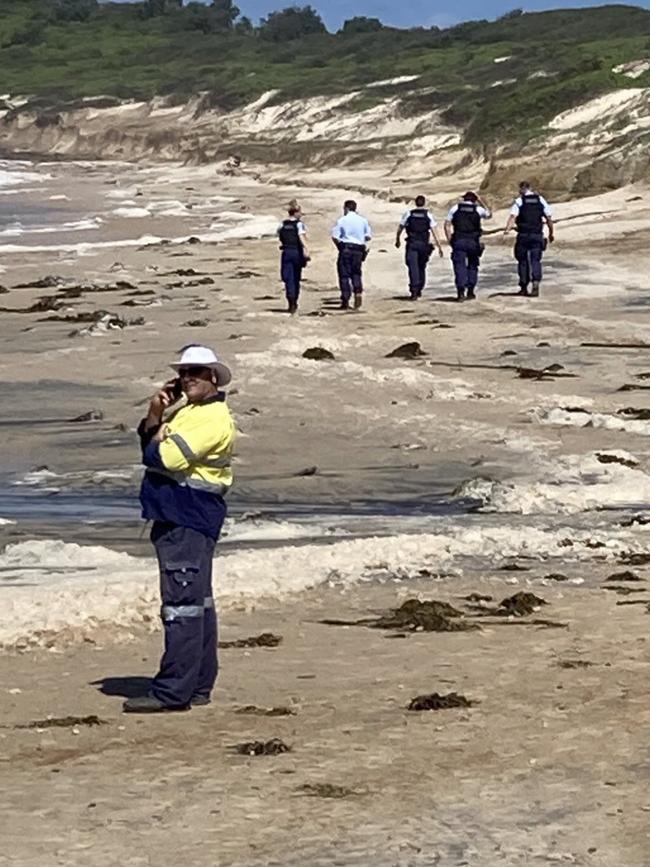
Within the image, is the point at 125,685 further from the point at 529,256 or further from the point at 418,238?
the point at 529,256

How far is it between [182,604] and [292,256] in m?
18.7

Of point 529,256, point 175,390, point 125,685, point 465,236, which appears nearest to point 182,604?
point 125,685

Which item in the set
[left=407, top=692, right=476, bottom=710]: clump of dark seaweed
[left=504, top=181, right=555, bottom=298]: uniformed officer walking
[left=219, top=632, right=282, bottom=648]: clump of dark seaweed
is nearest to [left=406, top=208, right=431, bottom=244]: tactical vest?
[left=504, top=181, right=555, bottom=298]: uniformed officer walking

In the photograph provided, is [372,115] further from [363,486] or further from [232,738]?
[232,738]

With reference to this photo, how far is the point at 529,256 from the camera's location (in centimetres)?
2831

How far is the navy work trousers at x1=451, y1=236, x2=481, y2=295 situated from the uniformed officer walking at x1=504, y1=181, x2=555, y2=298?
2.18 feet

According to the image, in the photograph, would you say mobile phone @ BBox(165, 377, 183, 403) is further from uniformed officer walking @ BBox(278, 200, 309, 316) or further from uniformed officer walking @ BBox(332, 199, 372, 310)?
uniformed officer walking @ BBox(332, 199, 372, 310)

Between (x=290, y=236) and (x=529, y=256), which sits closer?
(x=290, y=236)

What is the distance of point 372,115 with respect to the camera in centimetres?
→ 9650

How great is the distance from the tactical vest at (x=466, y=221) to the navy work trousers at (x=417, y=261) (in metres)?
0.49

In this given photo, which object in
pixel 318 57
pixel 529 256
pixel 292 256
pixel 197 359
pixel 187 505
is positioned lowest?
pixel 529 256

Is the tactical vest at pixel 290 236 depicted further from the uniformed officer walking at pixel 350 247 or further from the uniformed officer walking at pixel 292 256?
the uniformed officer walking at pixel 350 247

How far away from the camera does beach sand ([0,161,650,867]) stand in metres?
6.57

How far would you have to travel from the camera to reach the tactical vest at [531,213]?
27672 mm
